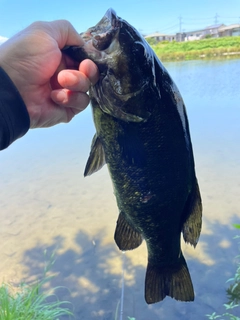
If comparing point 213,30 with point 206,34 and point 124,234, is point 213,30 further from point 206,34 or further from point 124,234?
point 124,234

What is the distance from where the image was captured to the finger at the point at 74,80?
1182 mm

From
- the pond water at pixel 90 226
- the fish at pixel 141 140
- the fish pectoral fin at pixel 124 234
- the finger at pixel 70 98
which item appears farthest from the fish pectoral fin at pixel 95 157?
the pond water at pixel 90 226

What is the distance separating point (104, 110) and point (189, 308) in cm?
282

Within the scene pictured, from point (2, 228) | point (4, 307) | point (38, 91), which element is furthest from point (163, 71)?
point (2, 228)

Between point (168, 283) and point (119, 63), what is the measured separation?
0.99 metres

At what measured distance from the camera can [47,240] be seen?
15.5 feet

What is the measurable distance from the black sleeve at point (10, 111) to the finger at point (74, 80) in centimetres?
20

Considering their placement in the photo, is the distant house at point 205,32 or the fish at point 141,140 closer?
the fish at point 141,140

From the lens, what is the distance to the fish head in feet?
3.85

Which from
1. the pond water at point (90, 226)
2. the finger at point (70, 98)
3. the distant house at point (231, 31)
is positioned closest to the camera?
the finger at point (70, 98)

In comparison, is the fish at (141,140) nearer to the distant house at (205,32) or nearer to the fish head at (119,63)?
the fish head at (119,63)

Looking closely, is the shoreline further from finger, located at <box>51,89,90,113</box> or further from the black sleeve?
the black sleeve

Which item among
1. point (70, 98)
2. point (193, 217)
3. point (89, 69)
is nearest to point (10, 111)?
point (70, 98)

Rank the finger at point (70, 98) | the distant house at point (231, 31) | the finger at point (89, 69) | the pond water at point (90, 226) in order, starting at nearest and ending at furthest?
the finger at point (89, 69)
the finger at point (70, 98)
the pond water at point (90, 226)
the distant house at point (231, 31)
